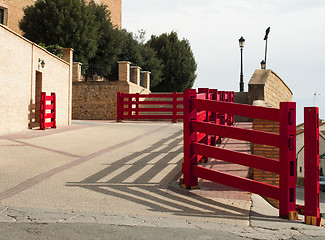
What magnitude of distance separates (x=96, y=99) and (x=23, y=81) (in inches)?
460

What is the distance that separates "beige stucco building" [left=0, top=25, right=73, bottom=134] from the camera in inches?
519

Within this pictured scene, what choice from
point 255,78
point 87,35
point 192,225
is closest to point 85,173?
point 192,225

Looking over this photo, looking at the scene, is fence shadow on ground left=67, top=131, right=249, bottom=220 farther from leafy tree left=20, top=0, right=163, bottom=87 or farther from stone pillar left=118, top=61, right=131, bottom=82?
leafy tree left=20, top=0, right=163, bottom=87

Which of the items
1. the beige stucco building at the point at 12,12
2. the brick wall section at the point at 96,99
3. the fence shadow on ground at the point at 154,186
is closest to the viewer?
the fence shadow on ground at the point at 154,186

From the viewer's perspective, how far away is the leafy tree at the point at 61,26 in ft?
93.9

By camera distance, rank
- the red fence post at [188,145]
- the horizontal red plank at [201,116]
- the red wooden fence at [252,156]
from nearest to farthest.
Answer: the red wooden fence at [252,156], the red fence post at [188,145], the horizontal red plank at [201,116]

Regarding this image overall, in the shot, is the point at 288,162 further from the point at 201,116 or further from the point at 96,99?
the point at 96,99

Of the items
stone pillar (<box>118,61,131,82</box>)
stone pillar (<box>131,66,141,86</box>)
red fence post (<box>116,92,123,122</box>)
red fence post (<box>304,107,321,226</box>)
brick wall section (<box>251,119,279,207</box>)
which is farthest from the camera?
stone pillar (<box>131,66,141,86</box>)

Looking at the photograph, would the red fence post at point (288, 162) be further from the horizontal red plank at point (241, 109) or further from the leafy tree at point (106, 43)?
the leafy tree at point (106, 43)

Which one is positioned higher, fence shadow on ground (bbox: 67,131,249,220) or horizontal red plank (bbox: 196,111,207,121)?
horizontal red plank (bbox: 196,111,207,121)

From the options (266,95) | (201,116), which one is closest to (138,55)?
(266,95)

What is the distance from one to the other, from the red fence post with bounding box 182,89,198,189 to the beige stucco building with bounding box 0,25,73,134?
29.1 feet

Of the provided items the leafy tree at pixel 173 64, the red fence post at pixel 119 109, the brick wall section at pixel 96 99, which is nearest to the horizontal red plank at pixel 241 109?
the red fence post at pixel 119 109

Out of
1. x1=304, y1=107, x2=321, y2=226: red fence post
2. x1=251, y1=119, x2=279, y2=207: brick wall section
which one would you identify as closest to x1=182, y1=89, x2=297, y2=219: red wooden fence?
x1=304, y1=107, x2=321, y2=226: red fence post
